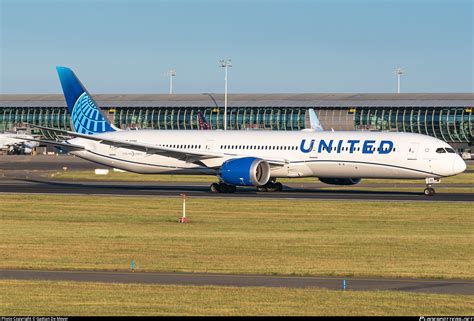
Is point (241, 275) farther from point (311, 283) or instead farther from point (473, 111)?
point (473, 111)

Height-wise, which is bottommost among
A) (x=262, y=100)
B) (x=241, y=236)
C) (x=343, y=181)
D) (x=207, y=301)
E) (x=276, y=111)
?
(x=207, y=301)

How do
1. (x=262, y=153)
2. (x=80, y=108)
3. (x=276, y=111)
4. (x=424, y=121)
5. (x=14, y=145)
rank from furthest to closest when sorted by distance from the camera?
1. (x=276, y=111)
2. (x=14, y=145)
3. (x=424, y=121)
4. (x=80, y=108)
5. (x=262, y=153)

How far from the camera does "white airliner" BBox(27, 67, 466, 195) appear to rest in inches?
2352

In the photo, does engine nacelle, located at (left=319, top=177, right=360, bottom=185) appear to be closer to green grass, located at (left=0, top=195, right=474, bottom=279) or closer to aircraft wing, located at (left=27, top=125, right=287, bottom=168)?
aircraft wing, located at (left=27, top=125, right=287, bottom=168)

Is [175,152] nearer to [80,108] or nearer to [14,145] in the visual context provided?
[80,108]

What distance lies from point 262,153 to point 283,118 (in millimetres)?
89638

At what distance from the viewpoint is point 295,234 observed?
39.2 metres

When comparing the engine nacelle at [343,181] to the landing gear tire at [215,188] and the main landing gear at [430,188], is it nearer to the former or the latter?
the main landing gear at [430,188]

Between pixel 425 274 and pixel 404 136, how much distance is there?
3322 cm

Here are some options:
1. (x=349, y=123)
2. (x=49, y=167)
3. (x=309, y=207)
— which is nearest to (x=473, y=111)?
(x=349, y=123)

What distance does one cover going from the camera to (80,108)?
234 feet

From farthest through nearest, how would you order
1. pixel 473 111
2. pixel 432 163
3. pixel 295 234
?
pixel 473 111 → pixel 432 163 → pixel 295 234

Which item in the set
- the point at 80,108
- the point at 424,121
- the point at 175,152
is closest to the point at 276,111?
the point at 424,121

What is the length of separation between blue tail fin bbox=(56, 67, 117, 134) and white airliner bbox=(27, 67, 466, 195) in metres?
0.07
